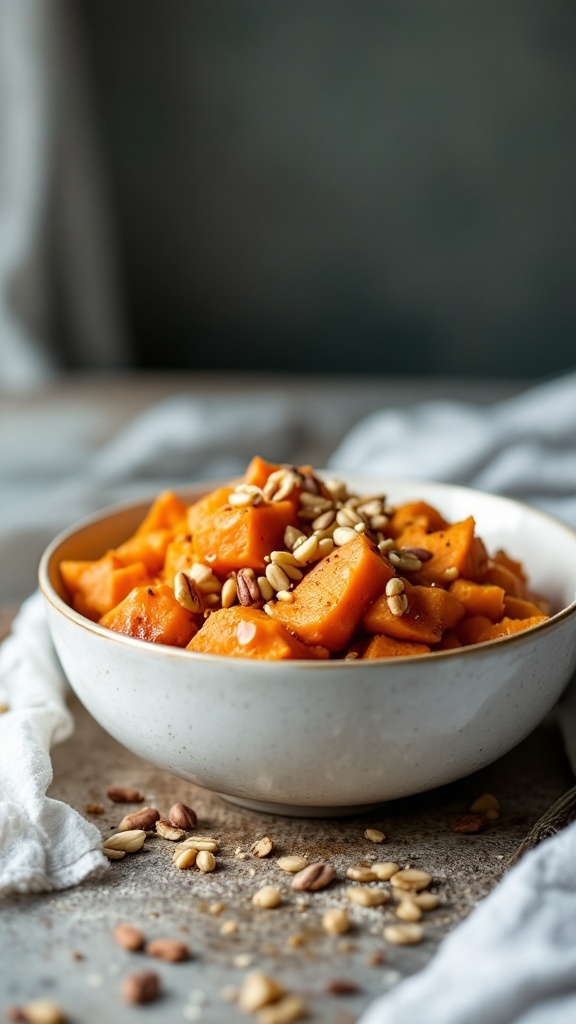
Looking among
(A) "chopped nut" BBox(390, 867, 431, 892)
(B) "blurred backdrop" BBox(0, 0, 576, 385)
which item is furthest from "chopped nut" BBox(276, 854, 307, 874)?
(B) "blurred backdrop" BBox(0, 0, 576, 385)

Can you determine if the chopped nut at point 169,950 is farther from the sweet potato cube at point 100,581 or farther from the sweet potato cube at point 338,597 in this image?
the sweet potato cube at point 100,581

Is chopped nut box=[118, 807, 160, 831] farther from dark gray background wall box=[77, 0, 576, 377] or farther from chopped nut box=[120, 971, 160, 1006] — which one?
dark gray background wall box=[77, 0, 576, 377]

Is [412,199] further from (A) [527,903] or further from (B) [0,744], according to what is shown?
(A) [527,903]

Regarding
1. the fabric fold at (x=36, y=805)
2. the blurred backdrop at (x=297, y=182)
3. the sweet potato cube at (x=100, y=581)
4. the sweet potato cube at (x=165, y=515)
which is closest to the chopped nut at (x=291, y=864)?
the fabric fold at (x=36, y=805)

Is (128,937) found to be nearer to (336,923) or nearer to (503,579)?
(336,923)

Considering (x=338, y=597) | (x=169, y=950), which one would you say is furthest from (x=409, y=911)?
(x=338, y=597)

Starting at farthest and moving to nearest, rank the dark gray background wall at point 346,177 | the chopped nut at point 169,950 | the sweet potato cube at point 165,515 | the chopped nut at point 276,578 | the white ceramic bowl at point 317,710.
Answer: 1. the dark gray background wall at point 346,177
2. the sweet potato cube at point 165,515
3. the chopped nut at point 276,578
4. the white ceramic bowl at point 317,710
5. the chopped nut at point 169,950
